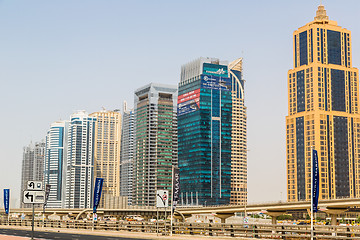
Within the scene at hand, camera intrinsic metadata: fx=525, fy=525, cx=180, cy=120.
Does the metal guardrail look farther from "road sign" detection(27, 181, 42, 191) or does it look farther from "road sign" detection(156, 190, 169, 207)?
"road sign" detection(27, 181, 42, 191)

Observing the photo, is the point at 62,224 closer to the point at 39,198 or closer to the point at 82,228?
the point at 82,228

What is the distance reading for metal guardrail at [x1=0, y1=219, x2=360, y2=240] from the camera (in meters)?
38.1

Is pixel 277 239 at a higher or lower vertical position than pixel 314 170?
lower

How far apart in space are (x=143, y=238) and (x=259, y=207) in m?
139

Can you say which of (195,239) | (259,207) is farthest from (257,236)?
(259,207)

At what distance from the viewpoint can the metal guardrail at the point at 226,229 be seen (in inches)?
1500

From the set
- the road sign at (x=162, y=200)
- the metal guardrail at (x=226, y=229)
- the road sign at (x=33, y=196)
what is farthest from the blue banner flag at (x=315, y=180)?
the road sign at (x=33, y=196)

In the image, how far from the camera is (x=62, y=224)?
7788 cm

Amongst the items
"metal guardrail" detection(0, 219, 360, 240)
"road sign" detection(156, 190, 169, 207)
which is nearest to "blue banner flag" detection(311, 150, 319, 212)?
"metal guardrail" detection(0, 219, 360, 240)

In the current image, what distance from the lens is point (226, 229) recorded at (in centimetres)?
4578

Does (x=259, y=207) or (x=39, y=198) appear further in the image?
(x=259, y=207)

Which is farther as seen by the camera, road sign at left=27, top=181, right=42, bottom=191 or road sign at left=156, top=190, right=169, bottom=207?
road sign at left=156, top=190, right=169, bottom=207

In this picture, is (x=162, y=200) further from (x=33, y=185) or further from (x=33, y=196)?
(x=33, y=196)

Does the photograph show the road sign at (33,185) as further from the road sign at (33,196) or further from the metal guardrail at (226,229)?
the metal guardrail at (226,229)
